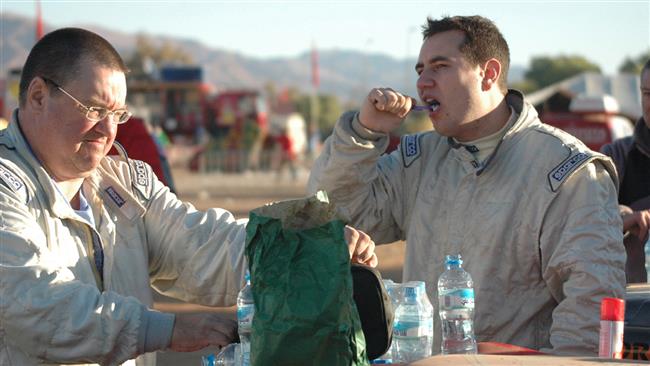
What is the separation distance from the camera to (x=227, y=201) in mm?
28719

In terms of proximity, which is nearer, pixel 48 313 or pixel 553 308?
pixel 48 313

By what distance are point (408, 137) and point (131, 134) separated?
3843 millimetres

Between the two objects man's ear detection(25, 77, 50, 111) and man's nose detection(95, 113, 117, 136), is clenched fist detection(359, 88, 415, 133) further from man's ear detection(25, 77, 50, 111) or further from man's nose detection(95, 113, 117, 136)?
man's ear detection(25, 77, 50, 111)

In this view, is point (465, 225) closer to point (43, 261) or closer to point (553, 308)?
point (553, 308)

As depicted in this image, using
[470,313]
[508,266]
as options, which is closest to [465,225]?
[508,266]

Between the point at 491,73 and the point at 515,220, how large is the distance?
826mm

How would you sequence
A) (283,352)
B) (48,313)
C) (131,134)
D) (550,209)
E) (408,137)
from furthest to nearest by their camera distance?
1. (131,134)
2. (408,137)
3. (550,209)
4. (48,313)
5. (283,352)

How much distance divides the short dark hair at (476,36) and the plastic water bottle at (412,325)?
1522mm

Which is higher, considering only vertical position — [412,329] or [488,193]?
[488,193]

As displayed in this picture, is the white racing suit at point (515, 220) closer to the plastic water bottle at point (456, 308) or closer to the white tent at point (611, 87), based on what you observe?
the plastic water bottle at point (456, 308)

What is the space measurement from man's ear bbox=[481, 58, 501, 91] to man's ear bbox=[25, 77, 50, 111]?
2263 millimetres

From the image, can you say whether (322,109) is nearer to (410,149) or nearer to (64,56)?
(410,149)

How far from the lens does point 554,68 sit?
96.7 m

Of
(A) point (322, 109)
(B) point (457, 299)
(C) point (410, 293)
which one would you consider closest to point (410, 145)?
(B) point (457, 299)
